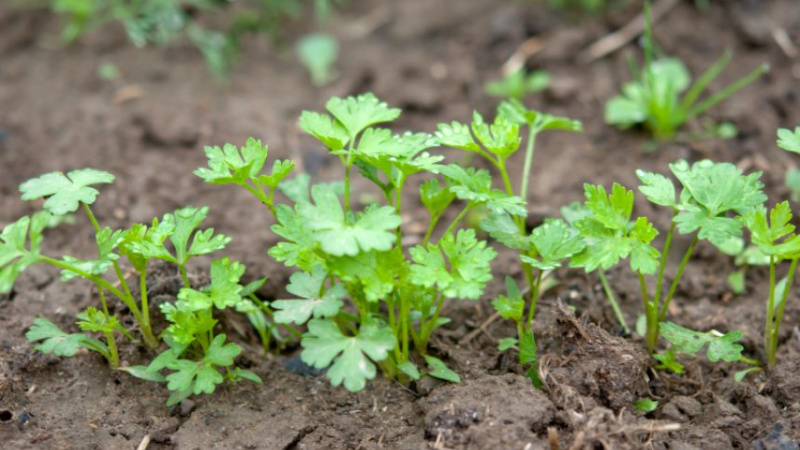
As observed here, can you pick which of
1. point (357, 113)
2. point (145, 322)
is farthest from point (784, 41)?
point (145, 322)

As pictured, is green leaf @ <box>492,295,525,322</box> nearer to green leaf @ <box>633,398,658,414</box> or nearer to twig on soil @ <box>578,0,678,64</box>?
green leaf @ <box>633,398,658,414</box>

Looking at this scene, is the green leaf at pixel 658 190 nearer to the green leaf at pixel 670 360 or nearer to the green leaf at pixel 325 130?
the green leaf at pixel 670 360

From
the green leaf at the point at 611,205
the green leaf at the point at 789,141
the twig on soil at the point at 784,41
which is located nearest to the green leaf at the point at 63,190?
the green leaf at the point at 611,205

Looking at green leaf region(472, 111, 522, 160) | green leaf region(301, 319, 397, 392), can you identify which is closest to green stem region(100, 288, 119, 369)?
green leaf region(301, 319, 397, 392)

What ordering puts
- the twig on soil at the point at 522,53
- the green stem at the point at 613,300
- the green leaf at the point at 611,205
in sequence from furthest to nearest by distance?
the twig on soil at the point at 522,53, the green stem at the point at 613,300, the green leaf at the point at 611,205

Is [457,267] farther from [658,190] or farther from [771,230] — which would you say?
[771,230]

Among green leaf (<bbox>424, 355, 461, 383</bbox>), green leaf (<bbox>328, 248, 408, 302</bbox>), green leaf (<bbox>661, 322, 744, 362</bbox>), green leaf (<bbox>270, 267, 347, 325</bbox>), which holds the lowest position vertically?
green leaf (<bbox>424, 355, 461, 383</bbox>)

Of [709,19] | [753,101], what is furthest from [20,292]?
[709,19]
